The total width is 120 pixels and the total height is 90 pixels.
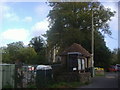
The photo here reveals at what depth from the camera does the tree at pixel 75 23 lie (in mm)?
48438

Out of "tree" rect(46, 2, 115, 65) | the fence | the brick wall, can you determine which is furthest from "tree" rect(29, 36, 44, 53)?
the fence

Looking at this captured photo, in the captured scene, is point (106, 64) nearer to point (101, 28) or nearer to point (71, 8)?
point (101, 28)

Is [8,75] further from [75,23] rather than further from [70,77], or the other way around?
[75,23]

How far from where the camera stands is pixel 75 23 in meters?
51.3

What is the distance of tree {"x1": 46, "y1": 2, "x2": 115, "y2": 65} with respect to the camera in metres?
48.4

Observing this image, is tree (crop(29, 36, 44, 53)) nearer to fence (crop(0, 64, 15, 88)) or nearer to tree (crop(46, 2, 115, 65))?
tree (crop(46, 2, 115, 65))

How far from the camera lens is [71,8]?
49500 mm

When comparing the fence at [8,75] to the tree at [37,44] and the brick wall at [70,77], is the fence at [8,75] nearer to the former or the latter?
the brick wall at [70,77]

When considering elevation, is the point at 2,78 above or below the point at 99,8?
below

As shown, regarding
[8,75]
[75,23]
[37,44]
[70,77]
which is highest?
[75,23]

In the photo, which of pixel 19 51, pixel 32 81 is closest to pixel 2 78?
pixel 32 81

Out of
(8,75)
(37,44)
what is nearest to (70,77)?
(8,75)

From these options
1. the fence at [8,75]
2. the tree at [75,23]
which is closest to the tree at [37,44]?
the tree at [75,23]

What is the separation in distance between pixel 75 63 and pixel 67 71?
3.78ft
